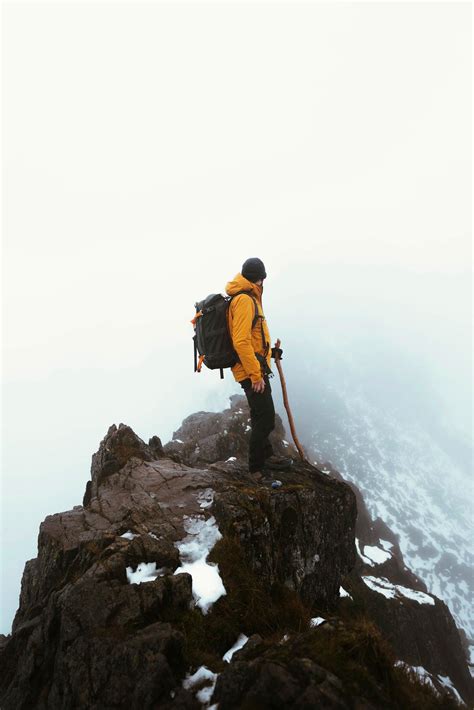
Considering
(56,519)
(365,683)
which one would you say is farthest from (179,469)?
(365,683)

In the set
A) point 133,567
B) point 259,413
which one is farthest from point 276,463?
A: point 133,567

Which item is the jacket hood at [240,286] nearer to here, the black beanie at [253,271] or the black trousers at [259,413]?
the black beanie at [253,271]

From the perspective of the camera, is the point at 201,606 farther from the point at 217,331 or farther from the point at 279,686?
the point at 217,331

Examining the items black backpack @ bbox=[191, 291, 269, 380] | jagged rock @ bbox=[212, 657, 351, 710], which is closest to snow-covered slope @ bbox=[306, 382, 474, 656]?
black backpack @ bbox=[191, 291, 269, 380]

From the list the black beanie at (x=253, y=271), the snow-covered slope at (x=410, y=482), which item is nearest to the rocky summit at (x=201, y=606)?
the black beanie at (x=253, y=271)

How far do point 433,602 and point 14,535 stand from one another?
231953 mm

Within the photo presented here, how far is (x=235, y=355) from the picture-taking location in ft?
31.6

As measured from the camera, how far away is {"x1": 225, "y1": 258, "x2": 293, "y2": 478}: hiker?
9.06 m

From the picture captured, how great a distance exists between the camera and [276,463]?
1146cm

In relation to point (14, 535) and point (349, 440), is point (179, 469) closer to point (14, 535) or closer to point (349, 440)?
point (349, 440)

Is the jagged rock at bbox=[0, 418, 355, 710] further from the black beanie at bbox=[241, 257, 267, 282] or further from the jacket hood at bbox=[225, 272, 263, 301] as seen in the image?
the black beanie at bbox=[241, 257, 267, 282]

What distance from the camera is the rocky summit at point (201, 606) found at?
14.1 feet

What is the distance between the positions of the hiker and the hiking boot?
341mm

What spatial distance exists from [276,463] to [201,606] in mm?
5739
